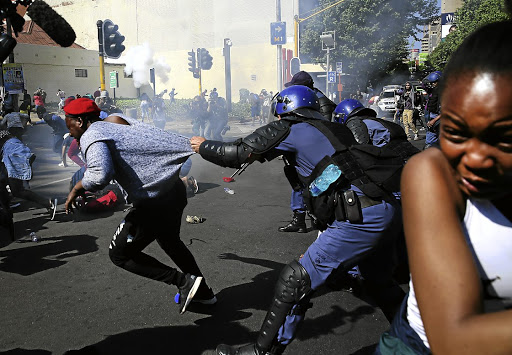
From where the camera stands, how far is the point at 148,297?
152 inches

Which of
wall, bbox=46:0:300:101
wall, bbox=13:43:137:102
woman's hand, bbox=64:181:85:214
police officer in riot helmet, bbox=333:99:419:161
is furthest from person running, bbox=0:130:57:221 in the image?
wall, bbox=46:0:300:101

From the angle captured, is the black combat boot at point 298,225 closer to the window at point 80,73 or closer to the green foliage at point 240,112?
the green foliage at point 240,112

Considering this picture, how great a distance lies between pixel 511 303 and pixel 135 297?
Answer: 11.4 ft

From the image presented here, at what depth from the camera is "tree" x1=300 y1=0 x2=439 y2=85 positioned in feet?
103

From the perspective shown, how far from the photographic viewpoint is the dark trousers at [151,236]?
3.13m

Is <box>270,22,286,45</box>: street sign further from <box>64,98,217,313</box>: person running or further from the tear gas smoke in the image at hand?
the tear gas smoke

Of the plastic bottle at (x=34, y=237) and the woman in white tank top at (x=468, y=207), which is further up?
the woman in white tank top at (x=468, y=207)

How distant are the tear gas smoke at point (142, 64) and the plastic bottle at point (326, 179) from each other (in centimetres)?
4222

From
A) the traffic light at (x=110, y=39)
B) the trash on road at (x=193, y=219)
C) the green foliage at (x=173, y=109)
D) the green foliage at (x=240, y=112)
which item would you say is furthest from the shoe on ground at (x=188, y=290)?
the green foliage at (x=173, y=109)

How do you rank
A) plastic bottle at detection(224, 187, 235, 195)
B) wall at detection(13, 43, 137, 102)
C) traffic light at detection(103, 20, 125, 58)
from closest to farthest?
plastic bottle at detection(224, 187, 235, 195), traffic light at detection(103, 20, 125, 58), wall at detection(13, 43, 137, 102)

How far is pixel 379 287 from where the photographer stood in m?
2.67

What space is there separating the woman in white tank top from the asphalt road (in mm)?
2435

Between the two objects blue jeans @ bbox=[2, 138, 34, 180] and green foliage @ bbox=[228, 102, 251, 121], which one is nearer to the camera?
blue jeans @ bbox=[2, 138, 34, 180]

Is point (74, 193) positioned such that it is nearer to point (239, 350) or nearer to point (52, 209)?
point (239, 350)
